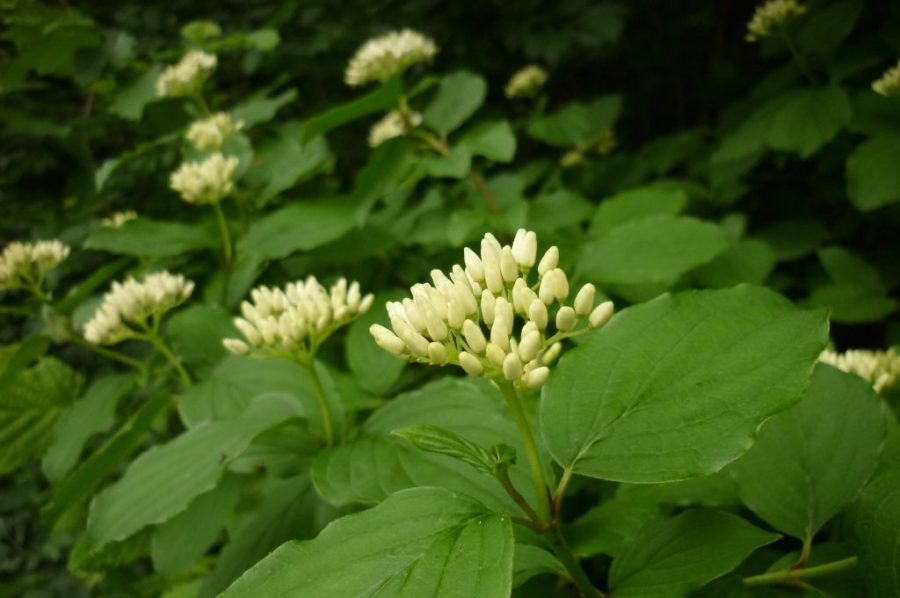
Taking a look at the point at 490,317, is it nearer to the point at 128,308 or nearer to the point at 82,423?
the point at 128,308

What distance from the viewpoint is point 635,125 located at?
15.5 feet

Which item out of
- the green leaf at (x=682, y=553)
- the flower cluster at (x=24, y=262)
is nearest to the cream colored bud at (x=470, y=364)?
the green leaf at (x=682, y=553)

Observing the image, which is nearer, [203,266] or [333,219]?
[333,219]

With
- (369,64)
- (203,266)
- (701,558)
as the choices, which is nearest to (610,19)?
(369,64)

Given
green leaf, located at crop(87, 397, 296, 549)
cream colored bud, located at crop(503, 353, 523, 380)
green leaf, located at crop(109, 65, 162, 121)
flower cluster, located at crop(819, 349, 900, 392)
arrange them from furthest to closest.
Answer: green leaf, located at crop(109, 65, 162, 121) < flower cluster, located at crop(819, 349, 900, 392) < green leaf, located at crop(87, 397, 296, 549) < cream colored bud, located at crop(503, 353, 523, 380)

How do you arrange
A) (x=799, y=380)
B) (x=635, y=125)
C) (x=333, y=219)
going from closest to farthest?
(x=799, y=380) → (x=333, y=219) → (x=635, y=125)

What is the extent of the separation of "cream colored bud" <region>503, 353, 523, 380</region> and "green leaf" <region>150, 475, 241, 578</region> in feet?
2.70

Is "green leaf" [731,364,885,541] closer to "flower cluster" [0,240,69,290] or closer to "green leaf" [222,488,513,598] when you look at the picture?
"green leaf" [222,488,513,598]

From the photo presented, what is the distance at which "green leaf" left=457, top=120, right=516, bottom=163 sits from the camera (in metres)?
1.97

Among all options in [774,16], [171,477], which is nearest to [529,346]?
[171,477]

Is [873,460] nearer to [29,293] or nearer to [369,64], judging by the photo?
[369,64]

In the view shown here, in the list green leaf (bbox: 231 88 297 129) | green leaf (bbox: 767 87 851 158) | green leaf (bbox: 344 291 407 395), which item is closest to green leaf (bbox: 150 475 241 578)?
green leaf (bbox: 344 291 407 395)

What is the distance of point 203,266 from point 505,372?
1.82 meters

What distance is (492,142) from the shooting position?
2031 millimetres
